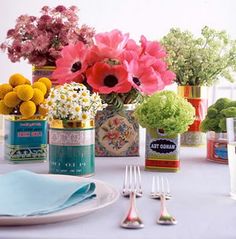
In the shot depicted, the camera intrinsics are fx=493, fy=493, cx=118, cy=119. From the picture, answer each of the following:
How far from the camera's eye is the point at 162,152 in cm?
115

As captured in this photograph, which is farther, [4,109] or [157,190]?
[4,109]

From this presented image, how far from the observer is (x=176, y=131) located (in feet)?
3.68

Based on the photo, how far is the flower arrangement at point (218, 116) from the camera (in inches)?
50.1

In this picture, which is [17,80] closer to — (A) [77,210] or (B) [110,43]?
(B) [110,43]

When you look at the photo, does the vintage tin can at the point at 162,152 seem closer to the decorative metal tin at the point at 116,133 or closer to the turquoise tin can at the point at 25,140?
the decorative metal tin at the point at 116,133

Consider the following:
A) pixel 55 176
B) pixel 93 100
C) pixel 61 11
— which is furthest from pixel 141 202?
pixel 61 11

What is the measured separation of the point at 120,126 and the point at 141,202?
50 cm

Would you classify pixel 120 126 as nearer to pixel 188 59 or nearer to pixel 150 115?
pixel 150 115

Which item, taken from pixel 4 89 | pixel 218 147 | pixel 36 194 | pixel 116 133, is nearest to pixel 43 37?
pixel 4 89

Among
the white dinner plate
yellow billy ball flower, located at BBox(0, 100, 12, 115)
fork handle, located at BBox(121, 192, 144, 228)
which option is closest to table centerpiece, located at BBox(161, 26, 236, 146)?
yellow billy ball flower, located at BBox(0, 100, 12, 115)

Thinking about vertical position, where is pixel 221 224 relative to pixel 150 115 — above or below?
below

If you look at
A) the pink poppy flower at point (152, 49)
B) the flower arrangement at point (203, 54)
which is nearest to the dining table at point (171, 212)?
the pink poppy flower at point (152, 49)

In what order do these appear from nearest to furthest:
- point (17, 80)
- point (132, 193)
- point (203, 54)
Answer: point (132, 193) < point (17, 80) < point (203, 54)

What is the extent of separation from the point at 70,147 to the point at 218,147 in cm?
44
